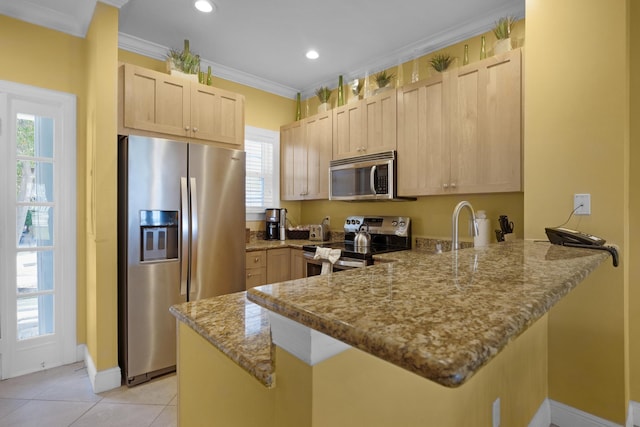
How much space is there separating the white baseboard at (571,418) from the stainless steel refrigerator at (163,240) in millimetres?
2408

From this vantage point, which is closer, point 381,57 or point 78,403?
point 78,403

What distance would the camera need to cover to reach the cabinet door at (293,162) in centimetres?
398

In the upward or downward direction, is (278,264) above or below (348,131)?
below

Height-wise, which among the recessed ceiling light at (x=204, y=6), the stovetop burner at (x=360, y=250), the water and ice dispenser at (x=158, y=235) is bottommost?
the stovetop burner at (x=360, y=250)

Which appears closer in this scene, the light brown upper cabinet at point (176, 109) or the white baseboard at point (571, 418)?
the white baseboard at point (571, 418)

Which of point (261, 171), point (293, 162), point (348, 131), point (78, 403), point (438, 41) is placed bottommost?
point (78, 403)

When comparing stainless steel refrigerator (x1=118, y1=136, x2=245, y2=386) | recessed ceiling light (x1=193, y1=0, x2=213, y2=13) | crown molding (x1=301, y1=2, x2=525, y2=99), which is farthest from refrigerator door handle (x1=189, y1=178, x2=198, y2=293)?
crown molding (x1=301, y1=2, x2=525, y2=99)

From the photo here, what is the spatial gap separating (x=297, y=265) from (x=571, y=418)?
94.9 inches

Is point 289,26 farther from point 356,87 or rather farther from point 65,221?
point 65,221

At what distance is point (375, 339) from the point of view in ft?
1.51

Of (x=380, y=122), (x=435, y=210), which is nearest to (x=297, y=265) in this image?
(x=435, y=210)

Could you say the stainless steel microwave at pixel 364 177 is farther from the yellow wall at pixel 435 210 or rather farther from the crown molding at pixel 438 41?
the crown molding at pixel 438 41

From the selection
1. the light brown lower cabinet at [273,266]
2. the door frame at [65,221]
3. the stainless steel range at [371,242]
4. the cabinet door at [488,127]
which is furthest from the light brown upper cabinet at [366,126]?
the door frame at [65,221]

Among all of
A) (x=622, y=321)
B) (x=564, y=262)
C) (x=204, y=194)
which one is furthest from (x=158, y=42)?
(x=622, y=321)
